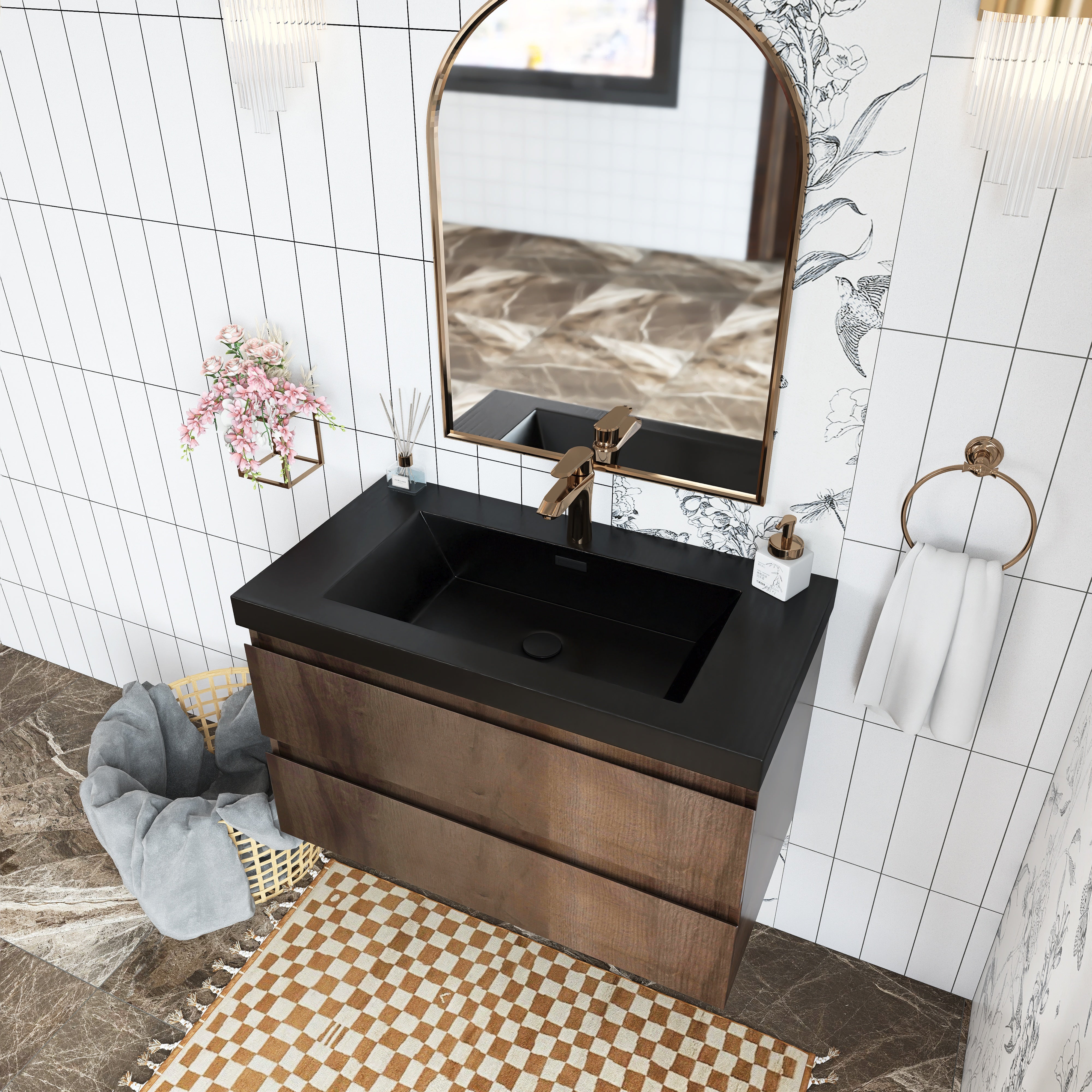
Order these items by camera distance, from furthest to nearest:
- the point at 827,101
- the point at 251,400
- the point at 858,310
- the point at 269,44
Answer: the point at 251,400
the point at 269,44
the point at 858,310
the point at 827,101

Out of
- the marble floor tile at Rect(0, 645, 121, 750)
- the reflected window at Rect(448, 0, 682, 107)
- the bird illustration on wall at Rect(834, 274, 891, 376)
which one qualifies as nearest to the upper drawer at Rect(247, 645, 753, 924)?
the bird illustration on wall at Rect(834, 274, 891, 376)

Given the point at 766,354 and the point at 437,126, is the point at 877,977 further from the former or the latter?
the point at 437,126

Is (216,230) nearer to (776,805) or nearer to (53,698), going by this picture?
(776,805)

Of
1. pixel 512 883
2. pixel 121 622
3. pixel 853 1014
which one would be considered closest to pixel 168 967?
pixel 512 883

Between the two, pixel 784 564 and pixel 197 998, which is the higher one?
pixel 784 564

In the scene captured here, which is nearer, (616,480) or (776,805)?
(776,805)

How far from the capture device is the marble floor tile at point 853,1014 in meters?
1.91

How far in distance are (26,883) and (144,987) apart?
1.56 ft

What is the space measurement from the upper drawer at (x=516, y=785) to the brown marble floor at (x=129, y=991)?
2.15 ft

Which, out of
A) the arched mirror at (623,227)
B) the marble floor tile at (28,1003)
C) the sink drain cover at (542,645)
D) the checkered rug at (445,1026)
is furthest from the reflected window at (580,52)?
the marble floor tile at (28,1003)

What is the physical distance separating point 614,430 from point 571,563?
0.95 ft

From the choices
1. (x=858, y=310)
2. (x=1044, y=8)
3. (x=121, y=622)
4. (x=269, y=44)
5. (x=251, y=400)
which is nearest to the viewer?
(x=1044, y=8)

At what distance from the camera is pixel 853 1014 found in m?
2.01

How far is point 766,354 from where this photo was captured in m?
1.56
